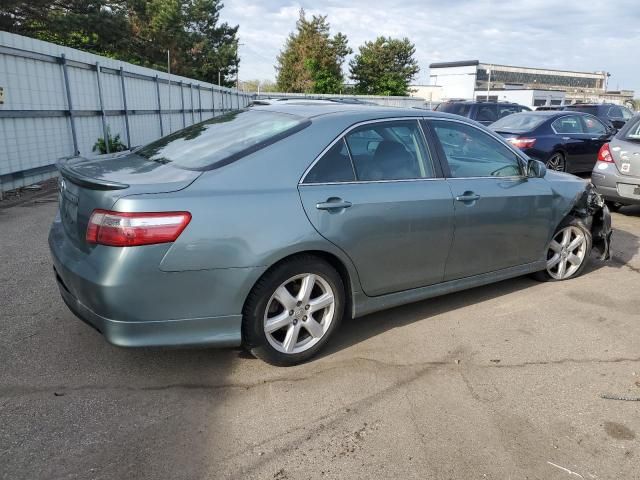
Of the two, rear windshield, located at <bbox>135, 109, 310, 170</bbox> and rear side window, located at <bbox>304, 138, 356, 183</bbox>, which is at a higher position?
rear windshield, located at <bbox>135, 109, 310, 170</bbox>

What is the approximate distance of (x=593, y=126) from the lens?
11539 millimetres

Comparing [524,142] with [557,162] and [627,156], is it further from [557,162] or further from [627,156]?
[627,156]

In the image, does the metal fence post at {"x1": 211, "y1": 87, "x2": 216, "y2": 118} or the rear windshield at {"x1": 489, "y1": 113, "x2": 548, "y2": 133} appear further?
the metal fence post at {"x1": 211, "y1": 87, "x2": 216, "y2": 118}

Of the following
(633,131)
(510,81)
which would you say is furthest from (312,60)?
(510,81)

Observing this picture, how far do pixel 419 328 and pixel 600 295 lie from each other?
1.99 metres

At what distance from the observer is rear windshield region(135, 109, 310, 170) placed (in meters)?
3.20

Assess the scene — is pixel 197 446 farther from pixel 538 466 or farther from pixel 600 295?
pixel 600 295

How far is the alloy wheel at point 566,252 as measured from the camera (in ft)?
16.0

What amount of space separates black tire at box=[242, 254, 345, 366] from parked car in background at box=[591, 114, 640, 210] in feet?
19.2

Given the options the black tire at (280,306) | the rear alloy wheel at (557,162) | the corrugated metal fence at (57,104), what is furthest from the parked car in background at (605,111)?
the black tire at (280,306)

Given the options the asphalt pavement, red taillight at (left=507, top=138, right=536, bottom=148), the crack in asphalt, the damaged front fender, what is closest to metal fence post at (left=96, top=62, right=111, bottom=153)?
the asphalt pavement

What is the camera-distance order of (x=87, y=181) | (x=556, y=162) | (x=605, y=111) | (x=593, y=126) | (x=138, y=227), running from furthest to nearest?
(x=605, y=111)
(x=593, y=126)
(x=556, y=162)
(x=87, y=181)
(x=138, y=227)

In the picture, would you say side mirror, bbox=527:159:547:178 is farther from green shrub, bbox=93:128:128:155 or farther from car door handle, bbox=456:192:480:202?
green shrub, bbox=93:128:128:155

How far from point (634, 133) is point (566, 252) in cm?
385
